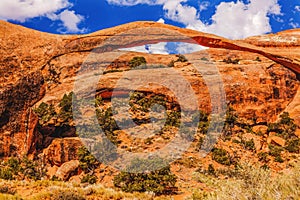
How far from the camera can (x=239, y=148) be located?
2383 centimetres

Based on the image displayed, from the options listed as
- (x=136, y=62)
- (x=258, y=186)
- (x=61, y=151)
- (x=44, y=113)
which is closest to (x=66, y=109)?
(x=44, y=113)

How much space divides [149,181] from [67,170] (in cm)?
589

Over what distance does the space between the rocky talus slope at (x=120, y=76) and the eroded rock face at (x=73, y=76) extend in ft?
0.19

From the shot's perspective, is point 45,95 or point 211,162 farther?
point 45,95

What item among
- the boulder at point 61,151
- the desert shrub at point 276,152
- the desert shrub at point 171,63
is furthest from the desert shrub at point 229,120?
the boulder at point 61,151

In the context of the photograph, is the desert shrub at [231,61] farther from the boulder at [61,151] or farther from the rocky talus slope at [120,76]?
the boulder at [61,151]

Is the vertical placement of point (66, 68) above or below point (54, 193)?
above

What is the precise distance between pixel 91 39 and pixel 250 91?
15130mm

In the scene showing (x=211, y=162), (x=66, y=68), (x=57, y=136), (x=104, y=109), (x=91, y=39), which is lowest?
(x=211, y=162)

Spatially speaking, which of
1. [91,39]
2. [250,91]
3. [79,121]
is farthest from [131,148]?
[250,91]

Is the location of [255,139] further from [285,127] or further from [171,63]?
[171,63]

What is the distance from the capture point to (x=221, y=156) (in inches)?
853

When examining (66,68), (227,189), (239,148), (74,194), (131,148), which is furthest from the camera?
(66,68)

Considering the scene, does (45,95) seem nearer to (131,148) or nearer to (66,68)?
(66,68)
